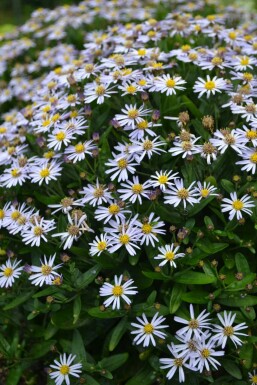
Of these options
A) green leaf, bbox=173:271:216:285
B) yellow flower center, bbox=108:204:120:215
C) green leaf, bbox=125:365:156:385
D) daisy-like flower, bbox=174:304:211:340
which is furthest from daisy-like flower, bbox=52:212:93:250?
green leaf, bbox=125:365:156:385

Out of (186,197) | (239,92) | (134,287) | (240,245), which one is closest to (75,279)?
(134,287)

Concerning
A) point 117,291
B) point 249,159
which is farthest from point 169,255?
point 249,159

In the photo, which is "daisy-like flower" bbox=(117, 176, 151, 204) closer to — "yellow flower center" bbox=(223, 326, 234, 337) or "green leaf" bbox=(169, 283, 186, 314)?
"green leaf" bbox=(169, 283, 186, 314)

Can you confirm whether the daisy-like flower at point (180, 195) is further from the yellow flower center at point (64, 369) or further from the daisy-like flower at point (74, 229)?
the yellow flower center at point (64, 369)

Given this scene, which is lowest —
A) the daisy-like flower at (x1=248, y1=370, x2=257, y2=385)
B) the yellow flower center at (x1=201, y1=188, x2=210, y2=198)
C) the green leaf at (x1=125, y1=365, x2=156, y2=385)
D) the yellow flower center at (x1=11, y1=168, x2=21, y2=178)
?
the daisy-like flower at (x1=248, y1=370, x2=257, y2=385)

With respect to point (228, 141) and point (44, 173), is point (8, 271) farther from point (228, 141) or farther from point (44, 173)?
point (228, 141)

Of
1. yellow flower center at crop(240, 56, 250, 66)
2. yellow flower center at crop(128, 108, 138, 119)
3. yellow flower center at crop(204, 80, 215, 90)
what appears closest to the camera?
yellow flower center at crop(128, 108, 138, 119)
